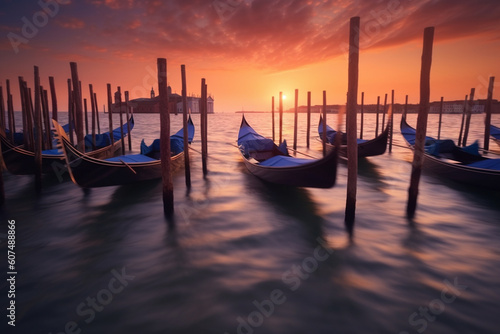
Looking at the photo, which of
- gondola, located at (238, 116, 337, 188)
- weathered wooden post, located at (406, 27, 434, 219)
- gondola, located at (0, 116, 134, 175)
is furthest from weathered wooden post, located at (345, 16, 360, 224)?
gondola, located at (0, 116, 134, 175)

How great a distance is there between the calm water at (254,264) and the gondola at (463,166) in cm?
37

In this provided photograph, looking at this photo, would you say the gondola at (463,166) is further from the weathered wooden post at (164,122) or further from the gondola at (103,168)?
the gondola at (103,168)

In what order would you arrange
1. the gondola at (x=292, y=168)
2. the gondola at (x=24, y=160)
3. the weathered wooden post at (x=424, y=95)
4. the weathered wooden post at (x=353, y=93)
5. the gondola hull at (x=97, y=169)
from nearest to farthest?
the weathered wooden post at (x=353, y=93), the weathered wooden post at (x=424, y=95), the gondola at (x=292, y=168), the gondola hull at (x=97, y=169), the gondola at (x=24, y=160)

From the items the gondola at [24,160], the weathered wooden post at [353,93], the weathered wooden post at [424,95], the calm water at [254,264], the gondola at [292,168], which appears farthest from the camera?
the gondola at [24,160]

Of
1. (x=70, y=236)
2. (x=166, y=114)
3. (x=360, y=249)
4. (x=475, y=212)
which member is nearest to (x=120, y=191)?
(x=70, y=236)

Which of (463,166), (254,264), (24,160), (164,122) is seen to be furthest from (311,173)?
(24,160)

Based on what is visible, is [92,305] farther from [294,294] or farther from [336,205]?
[336,205]

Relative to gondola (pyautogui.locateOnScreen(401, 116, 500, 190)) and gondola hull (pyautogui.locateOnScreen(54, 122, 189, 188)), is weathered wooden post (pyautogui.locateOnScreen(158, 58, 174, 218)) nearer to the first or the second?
gondola hull (pyautogui.locateOnScreen(54, 122, 189, 188))

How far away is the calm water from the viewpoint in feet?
7.76

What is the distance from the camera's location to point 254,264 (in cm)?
323

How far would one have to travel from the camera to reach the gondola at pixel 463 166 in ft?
17.6

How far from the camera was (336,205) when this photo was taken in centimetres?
530

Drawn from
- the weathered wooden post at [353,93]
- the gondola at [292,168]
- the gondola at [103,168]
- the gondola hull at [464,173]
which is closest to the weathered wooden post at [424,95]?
the weathered wooden post at [353,93]

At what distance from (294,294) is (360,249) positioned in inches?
54.2
